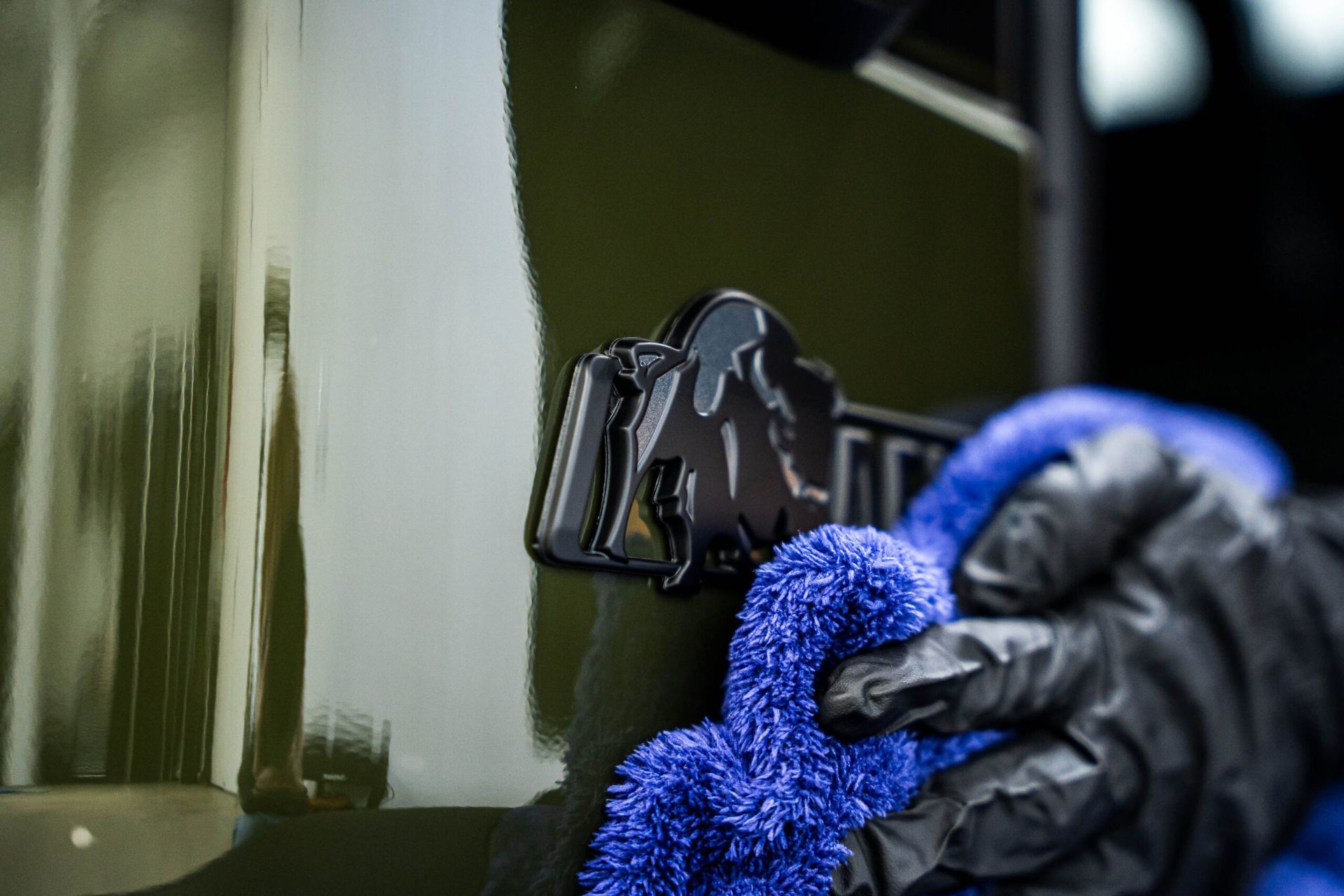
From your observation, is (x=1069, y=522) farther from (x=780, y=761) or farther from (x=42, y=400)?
(x=42, y=400)

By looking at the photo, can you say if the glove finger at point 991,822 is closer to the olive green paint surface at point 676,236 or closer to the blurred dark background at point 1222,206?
the olive green paint surface at point 676,236

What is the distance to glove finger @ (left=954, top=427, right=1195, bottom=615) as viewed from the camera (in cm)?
51

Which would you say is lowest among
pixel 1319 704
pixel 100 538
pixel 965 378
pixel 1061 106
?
pixel 1319 704

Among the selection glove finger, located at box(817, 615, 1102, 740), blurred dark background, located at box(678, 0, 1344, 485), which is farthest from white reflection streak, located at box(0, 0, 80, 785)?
blurred dark background, located at box(678, 0, 1344, 485)

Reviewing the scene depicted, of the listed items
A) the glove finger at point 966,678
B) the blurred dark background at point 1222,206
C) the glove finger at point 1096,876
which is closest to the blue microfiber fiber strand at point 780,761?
the glove finger at point 966,678

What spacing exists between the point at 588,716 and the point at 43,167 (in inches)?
12.0

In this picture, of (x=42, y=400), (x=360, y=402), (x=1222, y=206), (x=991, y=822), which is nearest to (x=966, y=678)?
(x=991, y=822)

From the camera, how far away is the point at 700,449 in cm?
41

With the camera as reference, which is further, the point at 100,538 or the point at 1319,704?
the point at 1319,704

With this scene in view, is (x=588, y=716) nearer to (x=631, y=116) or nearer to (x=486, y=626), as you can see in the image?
(x=486, y=626)

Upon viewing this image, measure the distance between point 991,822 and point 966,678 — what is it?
0.09m

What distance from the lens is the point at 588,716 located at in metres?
0.39

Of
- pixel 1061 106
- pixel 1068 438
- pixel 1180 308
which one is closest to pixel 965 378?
pixel 1068 438

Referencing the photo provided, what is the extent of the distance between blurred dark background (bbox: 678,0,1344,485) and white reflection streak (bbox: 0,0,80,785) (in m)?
0.95
